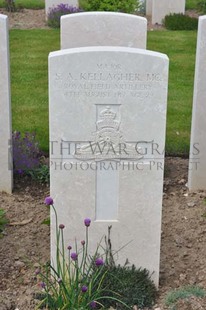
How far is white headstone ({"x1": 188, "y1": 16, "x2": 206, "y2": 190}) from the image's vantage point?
578cm

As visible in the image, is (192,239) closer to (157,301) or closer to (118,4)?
(157,301)

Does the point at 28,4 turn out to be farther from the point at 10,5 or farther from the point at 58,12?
the point at 58,12

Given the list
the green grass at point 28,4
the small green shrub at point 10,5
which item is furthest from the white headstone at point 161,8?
the small green shrub at point 10,5

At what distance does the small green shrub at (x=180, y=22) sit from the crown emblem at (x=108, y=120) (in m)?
8.52

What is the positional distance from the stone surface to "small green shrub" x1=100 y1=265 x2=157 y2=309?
2.35 metres

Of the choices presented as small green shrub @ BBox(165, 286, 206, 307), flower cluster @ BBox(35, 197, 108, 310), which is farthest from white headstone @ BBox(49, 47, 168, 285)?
small green shrub @ BBox(165, 286, 206, 307)

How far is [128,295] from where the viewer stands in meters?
4.25

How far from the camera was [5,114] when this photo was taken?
5812 mm

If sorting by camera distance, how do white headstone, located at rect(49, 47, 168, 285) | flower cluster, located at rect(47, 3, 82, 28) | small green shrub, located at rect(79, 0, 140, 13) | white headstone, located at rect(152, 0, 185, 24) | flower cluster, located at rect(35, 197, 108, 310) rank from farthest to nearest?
white headstone, located at rect(152, 0, 185, 24), flower cluster, located at rect(47, 3, 82, 28), small green shrub, located at rect(79, 0, 140, 13), white headstone, located at rect(49, 47, 168, 285), flower cluster, located at rect(35, 197, 108, 310)

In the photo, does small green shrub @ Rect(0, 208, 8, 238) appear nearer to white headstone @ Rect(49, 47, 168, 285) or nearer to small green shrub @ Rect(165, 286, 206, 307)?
white headstone @ Rect(49, 47, 168, 285)

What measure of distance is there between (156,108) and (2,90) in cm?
202

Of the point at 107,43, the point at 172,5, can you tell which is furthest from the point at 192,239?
the point at 172,5

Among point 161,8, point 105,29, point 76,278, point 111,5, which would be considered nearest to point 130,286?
point 76,278

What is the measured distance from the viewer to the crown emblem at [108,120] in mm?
4172
